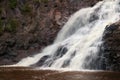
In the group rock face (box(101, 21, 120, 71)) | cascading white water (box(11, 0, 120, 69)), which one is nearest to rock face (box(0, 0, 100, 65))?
cascading white water (box(11, 0, 120, 69))

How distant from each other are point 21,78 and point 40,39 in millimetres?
15058

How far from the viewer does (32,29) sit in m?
36.0

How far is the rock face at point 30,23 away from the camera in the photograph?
34.8 metres

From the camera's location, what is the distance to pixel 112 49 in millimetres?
24625

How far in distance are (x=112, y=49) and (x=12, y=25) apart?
47.9 ft

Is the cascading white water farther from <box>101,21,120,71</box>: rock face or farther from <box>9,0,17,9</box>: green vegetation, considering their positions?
<box>9,0,17,9</box>: green vegetation

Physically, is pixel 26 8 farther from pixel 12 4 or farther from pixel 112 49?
pixel 112 49

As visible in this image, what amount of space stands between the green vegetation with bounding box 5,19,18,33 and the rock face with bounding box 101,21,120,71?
13.2 m

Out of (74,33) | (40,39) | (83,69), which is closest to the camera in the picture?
(83,69)

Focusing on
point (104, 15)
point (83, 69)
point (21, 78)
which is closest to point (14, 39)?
point (104, 15)

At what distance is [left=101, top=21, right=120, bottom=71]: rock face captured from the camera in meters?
24.3

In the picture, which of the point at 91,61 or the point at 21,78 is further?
the point at 91,61

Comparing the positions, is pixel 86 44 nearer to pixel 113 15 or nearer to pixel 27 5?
pixel 113 15

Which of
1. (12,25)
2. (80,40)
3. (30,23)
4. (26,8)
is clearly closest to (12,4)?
(26,8)
